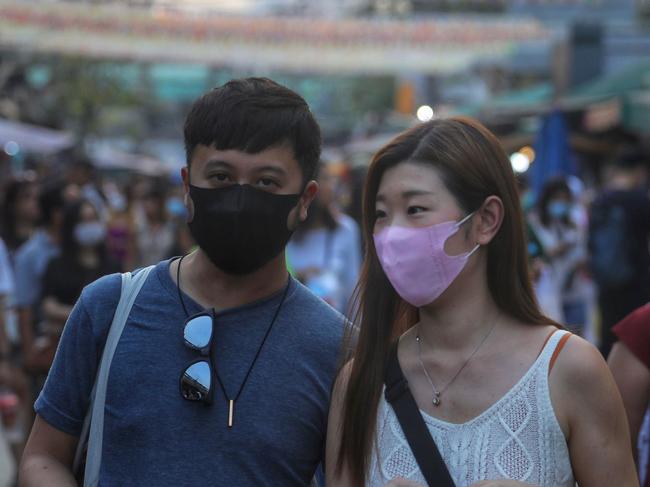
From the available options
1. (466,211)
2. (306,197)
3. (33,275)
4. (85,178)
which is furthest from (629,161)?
(466,211)

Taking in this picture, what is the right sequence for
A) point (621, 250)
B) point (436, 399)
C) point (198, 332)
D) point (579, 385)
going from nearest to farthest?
1. point (579, 385)
2. point (436, 399)
3. point (198, 332)
4. point (621, 250)

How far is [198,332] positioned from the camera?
10.1 feet

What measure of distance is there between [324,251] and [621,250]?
333cm

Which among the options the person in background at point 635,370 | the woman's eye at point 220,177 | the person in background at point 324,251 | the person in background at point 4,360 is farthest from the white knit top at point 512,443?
the person in background at point 4,360

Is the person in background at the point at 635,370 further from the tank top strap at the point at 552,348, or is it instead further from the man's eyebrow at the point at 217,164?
the man's eyebrow at the point at 217,164

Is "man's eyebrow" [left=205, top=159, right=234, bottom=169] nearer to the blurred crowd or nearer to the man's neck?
the man's neck

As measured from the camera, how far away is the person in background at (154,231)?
45.3 ft

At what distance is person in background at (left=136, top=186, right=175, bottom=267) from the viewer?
13.8 m

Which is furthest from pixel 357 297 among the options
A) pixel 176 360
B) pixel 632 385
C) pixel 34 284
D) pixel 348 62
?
pixel 348 62

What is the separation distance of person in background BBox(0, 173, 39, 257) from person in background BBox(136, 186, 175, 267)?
10.7ft

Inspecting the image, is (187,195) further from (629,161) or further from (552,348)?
(629,161)

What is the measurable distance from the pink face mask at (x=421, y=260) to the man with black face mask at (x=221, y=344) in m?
0.29

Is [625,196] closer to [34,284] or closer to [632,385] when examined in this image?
[34,284]

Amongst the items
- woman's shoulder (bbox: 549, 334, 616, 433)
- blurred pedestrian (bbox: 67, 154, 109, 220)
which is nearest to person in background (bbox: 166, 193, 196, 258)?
blurred pedestrian (bbox: 67, 154, 109, 220)
